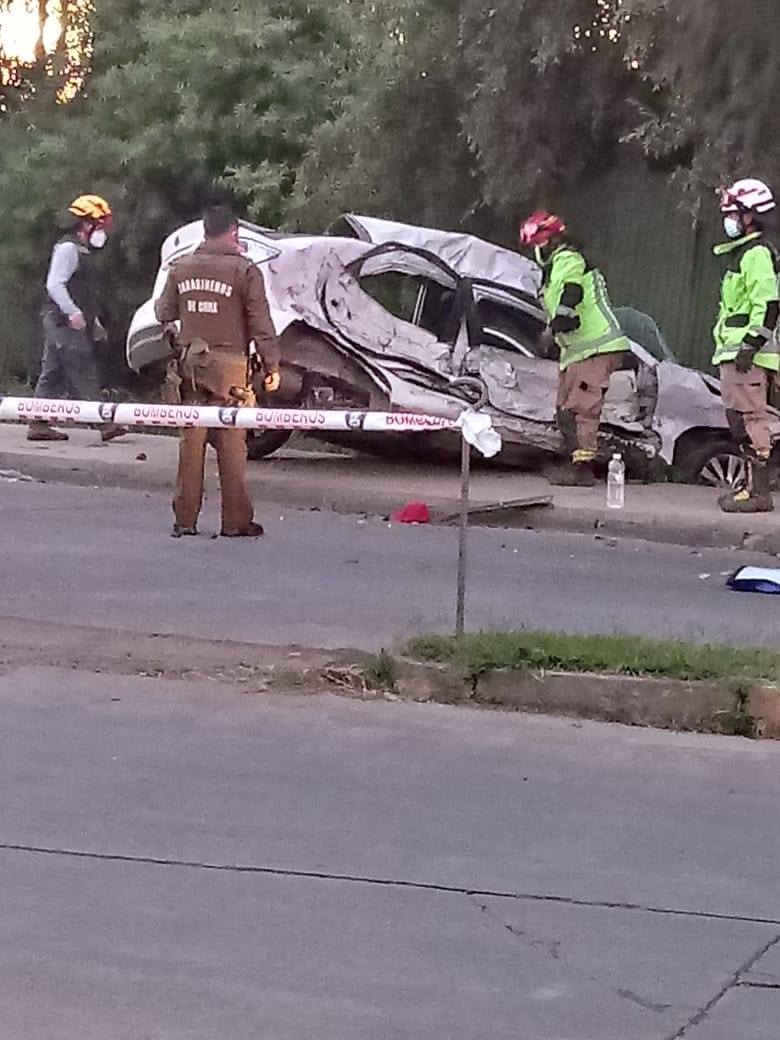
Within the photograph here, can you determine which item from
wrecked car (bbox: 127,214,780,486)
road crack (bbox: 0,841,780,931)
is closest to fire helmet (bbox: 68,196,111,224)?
wrecked car (bbox: 127,214,780,486)

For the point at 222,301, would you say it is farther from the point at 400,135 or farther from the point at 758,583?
the point at 400,135

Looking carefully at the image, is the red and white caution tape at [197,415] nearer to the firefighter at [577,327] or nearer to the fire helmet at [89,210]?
the firefighter at [577,327]

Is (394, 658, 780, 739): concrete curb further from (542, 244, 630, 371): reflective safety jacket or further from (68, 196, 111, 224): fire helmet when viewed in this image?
(68, 196, 111, 224): fire helmet

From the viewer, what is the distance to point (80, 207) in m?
15.0

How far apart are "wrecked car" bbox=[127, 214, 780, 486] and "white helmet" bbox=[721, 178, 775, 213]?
6.61 ft

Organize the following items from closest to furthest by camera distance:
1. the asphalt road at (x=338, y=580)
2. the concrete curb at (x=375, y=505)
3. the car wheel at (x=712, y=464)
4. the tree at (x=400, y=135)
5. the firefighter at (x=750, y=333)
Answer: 1. the asphalt road at (x=338, y=580)
2. the concrete curb at (x=375, y=505)
3. the firefighter at (x=750, y=333)
4. the car wheel at (x=712, y=464)
5. the tree at (x=400, y=135)

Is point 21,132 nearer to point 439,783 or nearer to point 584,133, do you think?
point 584,133

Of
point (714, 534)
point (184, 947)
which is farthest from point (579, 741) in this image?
point (714, 534)

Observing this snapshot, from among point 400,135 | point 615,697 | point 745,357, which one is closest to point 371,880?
point 615,697

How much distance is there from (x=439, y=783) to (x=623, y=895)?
119cm

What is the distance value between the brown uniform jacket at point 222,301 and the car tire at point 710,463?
4906 mm

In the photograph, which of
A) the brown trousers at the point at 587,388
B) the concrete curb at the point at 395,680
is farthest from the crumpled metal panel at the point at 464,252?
the concrete curb at the point at 395,680

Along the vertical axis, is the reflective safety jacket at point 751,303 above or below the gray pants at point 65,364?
above

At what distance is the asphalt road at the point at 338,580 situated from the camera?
29.2 ft
